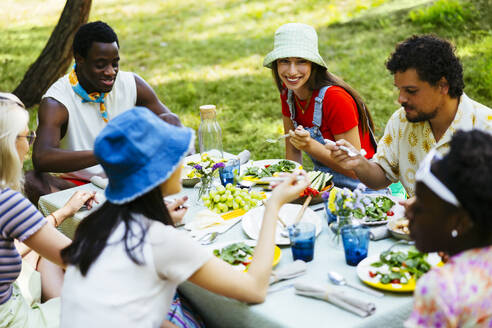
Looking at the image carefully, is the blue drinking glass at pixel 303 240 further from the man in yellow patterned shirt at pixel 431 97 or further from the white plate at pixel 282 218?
the man in yellow patterned shirt at pixel 431 97

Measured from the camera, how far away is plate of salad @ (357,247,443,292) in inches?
79.2

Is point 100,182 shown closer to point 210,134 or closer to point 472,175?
point 210,134

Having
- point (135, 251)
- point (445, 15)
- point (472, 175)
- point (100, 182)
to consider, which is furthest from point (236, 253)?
point (445, 15)

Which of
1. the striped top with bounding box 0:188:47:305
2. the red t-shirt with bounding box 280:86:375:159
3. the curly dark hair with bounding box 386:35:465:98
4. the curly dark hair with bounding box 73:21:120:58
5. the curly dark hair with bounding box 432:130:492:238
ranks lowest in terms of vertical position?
the striped top with bounding box 0:188:47:305

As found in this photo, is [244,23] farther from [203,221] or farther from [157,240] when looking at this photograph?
[157,240]

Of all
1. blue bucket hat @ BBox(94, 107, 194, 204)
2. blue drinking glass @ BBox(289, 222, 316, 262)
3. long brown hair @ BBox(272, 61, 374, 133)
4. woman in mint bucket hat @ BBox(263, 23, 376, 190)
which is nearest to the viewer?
blue bucket hat @ BBox(94, 107, 194, 204)

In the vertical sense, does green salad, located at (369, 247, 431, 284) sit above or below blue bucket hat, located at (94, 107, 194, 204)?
below

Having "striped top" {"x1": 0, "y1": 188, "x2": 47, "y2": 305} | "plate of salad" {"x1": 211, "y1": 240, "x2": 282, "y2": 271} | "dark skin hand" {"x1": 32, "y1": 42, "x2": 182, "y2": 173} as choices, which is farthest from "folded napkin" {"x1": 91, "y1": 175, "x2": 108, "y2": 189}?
"plate of salad" {"x1": 211, "y1": 240, "x2": 282, "y2": 271}

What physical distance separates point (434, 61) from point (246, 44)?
7441mm

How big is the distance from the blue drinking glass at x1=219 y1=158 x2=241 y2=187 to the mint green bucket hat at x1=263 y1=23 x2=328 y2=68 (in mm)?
906

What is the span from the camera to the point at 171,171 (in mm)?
1928

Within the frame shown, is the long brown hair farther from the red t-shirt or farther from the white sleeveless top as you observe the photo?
the white sleeveless top

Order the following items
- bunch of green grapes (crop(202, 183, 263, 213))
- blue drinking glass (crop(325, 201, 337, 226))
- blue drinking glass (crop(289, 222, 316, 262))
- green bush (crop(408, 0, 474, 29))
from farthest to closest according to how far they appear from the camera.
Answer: green bush (crop(408, 0, 474, 29))
bunch of green grapes (crop(202, 183, 263, 213))
blue drinking glass (crop(325, 201, 337, 226))
blue drinking glass (crop(289, 222, 316, 262))

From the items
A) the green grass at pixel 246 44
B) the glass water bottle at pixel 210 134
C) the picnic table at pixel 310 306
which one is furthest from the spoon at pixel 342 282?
the green grass at pixel 246 44
